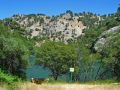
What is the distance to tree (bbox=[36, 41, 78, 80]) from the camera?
236 ft

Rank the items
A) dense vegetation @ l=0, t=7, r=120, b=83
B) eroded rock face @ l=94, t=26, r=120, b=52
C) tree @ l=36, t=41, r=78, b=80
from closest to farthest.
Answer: dense vegetation @ l=0, t=7, r=120, b=83
tree @ l=36, t=41, r=78, b=80
eroded rock face @ l=94, t=26, r=120, b=52

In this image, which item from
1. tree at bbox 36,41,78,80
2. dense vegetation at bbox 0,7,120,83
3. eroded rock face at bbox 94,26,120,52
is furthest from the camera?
eroded rock face at bbox 94,26,120,52

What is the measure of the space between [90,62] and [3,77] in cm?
6100

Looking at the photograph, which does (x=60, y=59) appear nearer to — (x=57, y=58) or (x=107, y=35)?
(x=57, y=58)

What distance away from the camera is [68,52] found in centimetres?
7538

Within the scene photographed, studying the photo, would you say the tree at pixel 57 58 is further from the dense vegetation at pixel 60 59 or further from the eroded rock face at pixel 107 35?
the eroded rock face at pixel 107 35

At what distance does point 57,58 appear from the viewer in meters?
74.1

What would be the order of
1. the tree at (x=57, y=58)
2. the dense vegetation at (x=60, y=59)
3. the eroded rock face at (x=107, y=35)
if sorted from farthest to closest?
the eroded rock face at (x=107, y=35), the tree at (x=57, y=58), the dense vegetation at (x=60, y=59)

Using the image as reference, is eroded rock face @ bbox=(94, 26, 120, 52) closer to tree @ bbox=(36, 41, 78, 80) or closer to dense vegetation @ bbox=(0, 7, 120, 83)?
dense vegetation @ bbox=(0, 7, 120, 83)

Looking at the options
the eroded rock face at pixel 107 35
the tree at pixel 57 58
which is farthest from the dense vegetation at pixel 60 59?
Answer: the eroded rock face at pixel 107 35

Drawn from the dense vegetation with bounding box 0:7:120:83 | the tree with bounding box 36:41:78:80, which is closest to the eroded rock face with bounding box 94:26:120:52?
the dense vegetation with bounding box 0:7:120:83

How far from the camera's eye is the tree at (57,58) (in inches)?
2830

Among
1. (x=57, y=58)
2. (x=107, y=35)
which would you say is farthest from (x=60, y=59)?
(x=107, y=35)

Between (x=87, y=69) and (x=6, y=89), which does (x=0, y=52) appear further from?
(x=6, y=89)
